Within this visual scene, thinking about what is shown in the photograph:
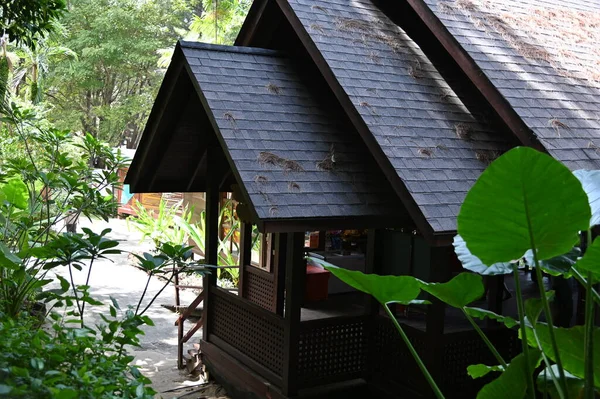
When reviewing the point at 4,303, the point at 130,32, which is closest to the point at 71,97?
the point at 130,32

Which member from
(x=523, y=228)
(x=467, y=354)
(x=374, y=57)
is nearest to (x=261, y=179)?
(x=374, y=57)

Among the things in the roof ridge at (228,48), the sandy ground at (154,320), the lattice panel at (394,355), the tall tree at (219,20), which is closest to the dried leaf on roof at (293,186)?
the sandy ground at (154,320)

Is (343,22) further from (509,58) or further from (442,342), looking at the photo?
(442,342)

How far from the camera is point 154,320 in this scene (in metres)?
12.4

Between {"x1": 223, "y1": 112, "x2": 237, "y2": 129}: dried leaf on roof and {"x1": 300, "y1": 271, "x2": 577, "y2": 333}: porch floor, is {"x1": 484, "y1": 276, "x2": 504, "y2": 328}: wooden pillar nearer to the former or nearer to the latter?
{"x1": 300, "y1": 271, "x2": 577, "y2": 333}: porch floor

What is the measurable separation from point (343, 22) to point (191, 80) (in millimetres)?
1854

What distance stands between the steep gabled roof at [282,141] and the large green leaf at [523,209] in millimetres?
3621

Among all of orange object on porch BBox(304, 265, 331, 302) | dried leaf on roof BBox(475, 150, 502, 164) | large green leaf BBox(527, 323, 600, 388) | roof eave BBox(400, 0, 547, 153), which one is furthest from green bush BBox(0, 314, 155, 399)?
orange object on porch BBox(304, 265, 331, 302)

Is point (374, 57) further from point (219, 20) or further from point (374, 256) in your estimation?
point (219, 20)

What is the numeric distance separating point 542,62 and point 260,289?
4302 millimetres

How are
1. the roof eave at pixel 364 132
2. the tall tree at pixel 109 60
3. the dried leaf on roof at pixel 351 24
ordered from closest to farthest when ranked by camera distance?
1. the roof eave at pixel 364 132
2. the dried leaf on roof at pixel 351 24
3. the tall tree at pixel 109 60

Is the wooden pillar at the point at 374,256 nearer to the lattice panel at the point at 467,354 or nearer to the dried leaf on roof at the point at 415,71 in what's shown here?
the lattice panel at the point at 467,354

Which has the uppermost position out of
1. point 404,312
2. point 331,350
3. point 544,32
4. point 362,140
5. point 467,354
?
point 544,32

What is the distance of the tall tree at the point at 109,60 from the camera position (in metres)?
26.8
